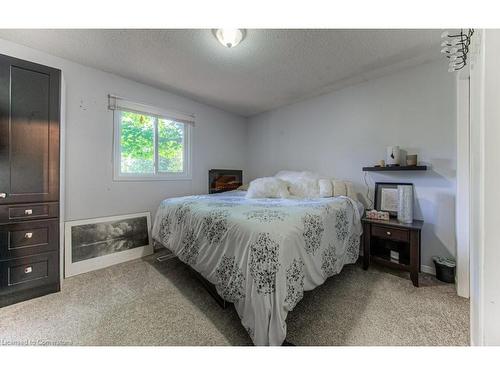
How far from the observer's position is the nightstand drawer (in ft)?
6.31

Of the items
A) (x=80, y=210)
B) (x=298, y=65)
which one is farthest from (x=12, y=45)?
(x=298, y=65)

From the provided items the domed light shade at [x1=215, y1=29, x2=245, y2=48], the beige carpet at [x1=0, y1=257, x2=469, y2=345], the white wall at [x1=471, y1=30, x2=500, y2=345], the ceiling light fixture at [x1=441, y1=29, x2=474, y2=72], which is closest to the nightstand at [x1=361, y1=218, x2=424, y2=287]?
the beige carpet at [x1=0, y1=257, x2=469, y2=345]

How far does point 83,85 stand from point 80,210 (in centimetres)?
147

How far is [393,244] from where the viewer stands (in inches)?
89.0

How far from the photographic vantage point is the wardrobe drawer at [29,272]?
1.63 m

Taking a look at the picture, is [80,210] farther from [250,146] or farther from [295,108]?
[295,108]

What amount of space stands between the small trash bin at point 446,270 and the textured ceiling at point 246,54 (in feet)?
6.95

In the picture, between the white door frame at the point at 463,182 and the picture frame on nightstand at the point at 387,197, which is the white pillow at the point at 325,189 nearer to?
the picture frame on nightstand at the point at 387,197

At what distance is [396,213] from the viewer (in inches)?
90.7

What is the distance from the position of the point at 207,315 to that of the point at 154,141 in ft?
8.04

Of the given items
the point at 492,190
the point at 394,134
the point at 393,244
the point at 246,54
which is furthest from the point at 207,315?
the point at 394,134

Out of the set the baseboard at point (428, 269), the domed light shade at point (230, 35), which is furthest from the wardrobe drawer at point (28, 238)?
the baseboard at point (428, 269)
